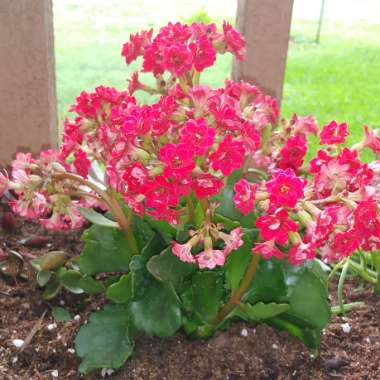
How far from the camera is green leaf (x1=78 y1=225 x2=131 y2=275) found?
120cm

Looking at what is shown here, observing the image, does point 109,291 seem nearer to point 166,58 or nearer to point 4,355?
point 4,355

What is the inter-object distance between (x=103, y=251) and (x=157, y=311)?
0.57 ft

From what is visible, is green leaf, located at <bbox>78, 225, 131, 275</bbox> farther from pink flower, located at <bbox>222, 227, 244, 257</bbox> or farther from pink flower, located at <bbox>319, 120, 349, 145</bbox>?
pink flower, located at <bbox>319, 120, 349, 145</bbox>

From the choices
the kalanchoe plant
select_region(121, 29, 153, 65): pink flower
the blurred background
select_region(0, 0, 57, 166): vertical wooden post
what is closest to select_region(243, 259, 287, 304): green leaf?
the kalanchoe plant

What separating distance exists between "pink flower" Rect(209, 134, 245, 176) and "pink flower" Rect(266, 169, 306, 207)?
0.28 ft

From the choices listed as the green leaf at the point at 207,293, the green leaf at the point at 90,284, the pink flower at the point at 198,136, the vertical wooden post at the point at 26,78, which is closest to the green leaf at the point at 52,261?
the green leaf at the point at 90,284

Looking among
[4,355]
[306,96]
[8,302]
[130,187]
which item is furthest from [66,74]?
[130,187]

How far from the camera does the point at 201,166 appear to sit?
0.95 metres

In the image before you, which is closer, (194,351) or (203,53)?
(203,53)

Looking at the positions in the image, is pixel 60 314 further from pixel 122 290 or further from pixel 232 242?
pixel 232 242

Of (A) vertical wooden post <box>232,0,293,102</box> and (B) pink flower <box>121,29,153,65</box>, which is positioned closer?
(B) pink flower <box>121,29,153,65</box>

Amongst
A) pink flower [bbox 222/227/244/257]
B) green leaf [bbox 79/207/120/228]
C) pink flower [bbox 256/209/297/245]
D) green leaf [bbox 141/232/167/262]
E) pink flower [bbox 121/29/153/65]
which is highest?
pink flower [bbox 121/29/153/65]

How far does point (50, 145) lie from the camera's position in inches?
65.3

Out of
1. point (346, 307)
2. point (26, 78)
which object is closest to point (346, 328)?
point (346, 307)
